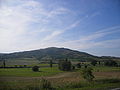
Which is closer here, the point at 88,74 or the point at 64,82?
the point at 88,74

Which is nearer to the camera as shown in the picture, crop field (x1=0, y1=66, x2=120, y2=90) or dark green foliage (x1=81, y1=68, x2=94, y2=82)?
crop field (x1=0, y1=66, x2=120, y2=90)

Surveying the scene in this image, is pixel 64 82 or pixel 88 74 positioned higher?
pixel 88 74

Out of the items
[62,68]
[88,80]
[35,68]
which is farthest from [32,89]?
[62,68]

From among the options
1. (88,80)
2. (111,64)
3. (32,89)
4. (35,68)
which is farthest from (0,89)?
(111,64)

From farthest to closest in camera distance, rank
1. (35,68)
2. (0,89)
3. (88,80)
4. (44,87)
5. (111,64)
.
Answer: (111,64) → (35,68) → (88,80) → (44,87) → (0,89)

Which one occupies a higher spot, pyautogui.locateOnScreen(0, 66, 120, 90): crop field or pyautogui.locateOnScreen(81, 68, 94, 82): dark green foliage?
pyautogui.locateOnScreen(81, 68, 94, 82): dark green foliage

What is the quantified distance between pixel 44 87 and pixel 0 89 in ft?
16.9

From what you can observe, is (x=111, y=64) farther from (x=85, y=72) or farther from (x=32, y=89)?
(x=32, y=89)

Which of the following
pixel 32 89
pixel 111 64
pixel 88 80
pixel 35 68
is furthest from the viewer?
pixel 111 64

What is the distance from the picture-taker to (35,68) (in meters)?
73.2

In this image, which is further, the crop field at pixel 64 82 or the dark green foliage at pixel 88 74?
the dark green foliage at pixel 88 74

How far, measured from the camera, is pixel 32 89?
16.8 meters

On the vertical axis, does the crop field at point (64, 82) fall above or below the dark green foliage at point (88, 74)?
below

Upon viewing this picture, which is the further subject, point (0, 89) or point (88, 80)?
point (88, 80)
